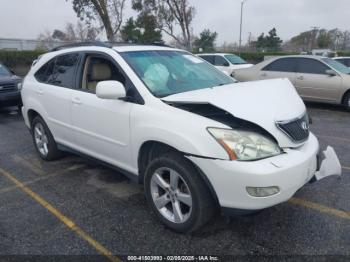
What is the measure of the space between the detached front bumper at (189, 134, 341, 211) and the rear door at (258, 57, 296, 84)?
7116 mm

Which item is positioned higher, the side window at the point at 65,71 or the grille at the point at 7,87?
the side window at the point at 65,71

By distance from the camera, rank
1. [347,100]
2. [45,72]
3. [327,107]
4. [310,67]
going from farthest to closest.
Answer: [327,107], [310,67], [347,100], [45,72]

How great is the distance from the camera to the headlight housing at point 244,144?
2.39 metres

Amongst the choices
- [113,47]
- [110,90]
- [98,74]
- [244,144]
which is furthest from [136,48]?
[244,144]

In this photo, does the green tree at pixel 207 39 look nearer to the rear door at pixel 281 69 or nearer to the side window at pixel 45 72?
the rear door at pixel 281 69

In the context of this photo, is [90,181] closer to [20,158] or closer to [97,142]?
[97,142]

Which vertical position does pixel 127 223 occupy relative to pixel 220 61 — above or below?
below

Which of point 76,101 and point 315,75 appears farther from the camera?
point 315,75

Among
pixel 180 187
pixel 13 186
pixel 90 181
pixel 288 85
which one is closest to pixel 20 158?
pixel 13 186

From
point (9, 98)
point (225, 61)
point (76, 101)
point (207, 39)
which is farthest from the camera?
point (207, 39)

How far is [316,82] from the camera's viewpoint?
852cm

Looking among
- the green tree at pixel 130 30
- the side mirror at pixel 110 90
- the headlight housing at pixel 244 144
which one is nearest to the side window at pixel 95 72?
the side mirror at pixel 110 90

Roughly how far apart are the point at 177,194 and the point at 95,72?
1916mm

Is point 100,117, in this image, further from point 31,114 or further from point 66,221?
point 31,114
